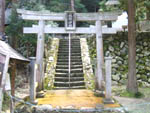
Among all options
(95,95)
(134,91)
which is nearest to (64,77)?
(95,95)

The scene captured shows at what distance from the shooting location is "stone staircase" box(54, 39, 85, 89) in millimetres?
8102

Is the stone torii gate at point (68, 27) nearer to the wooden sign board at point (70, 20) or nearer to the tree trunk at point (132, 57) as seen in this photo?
the wooden sign board at point (70, 20)

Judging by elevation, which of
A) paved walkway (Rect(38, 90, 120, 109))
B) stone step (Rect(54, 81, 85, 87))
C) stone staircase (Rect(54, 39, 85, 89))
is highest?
stone staircase (Rect(54, 39, 85, 89))

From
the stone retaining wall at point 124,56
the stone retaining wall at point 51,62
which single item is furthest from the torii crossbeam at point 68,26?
the stone retaining wall at point 124,56

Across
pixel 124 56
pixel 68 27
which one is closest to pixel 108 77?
pixel 68 27

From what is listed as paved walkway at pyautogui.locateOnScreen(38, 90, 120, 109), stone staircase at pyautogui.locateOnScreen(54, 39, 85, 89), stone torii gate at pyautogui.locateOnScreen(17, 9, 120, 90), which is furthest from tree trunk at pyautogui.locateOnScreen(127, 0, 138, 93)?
stone staircase at pyautogui.locateOnScreen(54, 39, 85, 89)

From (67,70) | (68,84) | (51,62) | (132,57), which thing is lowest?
(68,84)

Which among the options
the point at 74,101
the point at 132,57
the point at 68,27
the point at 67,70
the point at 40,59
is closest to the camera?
the point at 74,101

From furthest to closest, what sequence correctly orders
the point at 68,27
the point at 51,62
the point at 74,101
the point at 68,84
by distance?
1. the point at 51,62
2. the point at 68,84
3. the point at 68,27
4. the point at 74,101

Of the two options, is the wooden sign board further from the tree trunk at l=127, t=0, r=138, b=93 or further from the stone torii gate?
the tree trunk at l=127, t=0, r=138, b=93

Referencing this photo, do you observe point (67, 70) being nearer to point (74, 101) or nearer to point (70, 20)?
point (70, 20)

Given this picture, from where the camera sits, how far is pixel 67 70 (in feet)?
29.2

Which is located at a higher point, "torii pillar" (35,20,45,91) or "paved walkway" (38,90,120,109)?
"torii pillar" (35,20,45,91)

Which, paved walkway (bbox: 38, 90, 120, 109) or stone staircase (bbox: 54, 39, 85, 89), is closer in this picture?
paved walkway (bbox: 38, 90, 120, 109)
